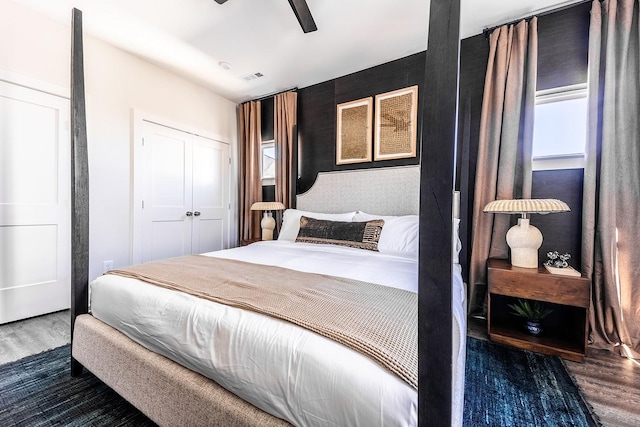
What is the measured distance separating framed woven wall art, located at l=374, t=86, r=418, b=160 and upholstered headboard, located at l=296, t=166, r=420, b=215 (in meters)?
0.22

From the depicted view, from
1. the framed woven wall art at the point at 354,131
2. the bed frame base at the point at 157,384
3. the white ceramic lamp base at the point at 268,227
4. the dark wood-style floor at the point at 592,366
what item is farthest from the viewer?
the white ceramic lamp base at the point at 268,227

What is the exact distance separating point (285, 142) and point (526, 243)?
9.19ft

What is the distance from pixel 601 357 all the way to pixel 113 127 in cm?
455

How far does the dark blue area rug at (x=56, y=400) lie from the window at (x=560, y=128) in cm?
316

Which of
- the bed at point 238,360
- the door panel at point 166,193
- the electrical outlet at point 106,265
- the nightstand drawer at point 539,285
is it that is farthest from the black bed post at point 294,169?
the nightstand drawer at point 539,285

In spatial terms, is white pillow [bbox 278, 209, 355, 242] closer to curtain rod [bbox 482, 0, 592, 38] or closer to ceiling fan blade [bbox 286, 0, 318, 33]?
ceiling fan blade [bbox 286, 0, 318, 33]

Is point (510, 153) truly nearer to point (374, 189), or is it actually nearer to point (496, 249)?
point (496, 249)

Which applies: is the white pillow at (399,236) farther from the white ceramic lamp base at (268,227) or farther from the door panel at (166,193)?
the door panel at (166,193)

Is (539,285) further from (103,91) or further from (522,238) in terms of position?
(103,91)

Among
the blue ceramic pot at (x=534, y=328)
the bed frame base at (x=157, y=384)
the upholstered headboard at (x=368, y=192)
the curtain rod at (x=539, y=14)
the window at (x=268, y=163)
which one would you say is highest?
the curtain rod at (x=539, y=14)

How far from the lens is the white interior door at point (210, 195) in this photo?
3572 mm

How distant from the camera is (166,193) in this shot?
10.5 feet

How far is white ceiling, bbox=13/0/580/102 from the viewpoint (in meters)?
2.11

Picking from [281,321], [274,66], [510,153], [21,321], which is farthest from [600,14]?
[21,321]
